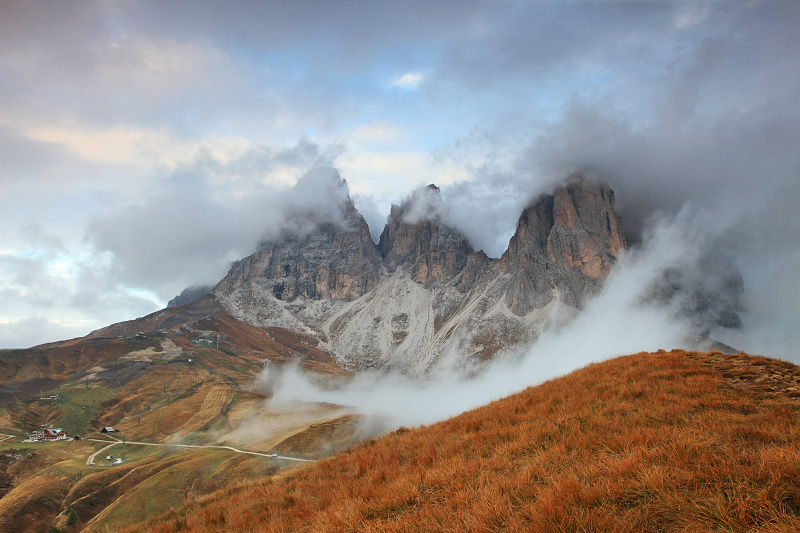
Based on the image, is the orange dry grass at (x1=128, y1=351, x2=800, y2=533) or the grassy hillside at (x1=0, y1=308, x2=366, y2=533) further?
the grassy hillside at (x1=0, y1=308, x2=366, y2=533)

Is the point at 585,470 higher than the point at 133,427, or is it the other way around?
the point at 133,427

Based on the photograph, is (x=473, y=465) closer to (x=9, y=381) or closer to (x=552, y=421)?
(x=552, y=421)

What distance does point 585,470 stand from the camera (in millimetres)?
6941

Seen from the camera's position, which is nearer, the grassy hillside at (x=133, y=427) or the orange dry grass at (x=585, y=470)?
the orange dry grass at (x=585, y=470)

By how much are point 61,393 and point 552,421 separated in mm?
178788

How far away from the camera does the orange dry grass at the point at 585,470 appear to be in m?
5.18

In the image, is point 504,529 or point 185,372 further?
point 185,372

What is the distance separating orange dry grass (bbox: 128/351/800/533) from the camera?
204 inches

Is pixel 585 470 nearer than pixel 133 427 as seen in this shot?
Yes

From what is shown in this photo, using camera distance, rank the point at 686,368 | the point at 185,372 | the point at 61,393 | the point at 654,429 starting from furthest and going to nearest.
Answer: the point at 185,372, the point at 61,393, the point at 686,368, the point at 654,429

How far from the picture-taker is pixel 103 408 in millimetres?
122375

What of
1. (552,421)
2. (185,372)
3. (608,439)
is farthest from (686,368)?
(185,372)

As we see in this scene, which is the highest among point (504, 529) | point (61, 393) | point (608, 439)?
point (61, 393)

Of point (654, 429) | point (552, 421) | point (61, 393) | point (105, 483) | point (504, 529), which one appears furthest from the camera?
point (61, 393)
